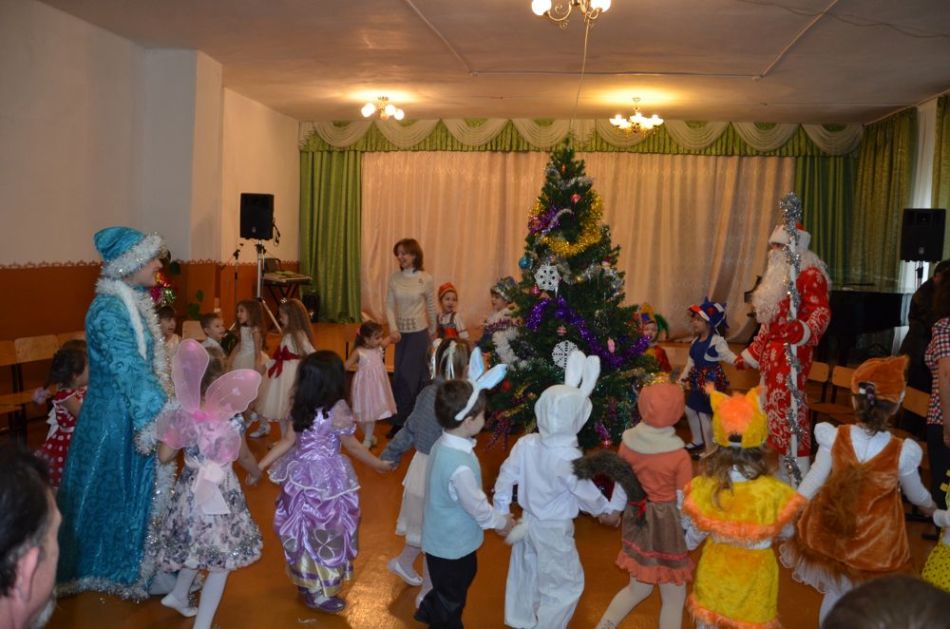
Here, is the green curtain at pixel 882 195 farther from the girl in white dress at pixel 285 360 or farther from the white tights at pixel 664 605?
the white tights at pixel 664 605

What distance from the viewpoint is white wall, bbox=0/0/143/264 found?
276 inches

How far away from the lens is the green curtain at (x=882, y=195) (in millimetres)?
11047

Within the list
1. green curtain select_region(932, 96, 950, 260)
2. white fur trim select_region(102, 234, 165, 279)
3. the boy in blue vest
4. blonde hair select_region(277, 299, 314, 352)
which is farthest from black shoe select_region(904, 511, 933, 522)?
green curtain select_region(932, 96, 950, 260)

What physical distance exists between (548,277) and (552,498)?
86.6 inches

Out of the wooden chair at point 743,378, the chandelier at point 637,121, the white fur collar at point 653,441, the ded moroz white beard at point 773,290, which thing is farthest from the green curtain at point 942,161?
the white fur collar at point 653,441

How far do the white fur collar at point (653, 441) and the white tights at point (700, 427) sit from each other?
333 cm

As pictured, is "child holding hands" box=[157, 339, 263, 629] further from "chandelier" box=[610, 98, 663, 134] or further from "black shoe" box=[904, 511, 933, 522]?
"chandelier" box=[610, 98, 663, 134]

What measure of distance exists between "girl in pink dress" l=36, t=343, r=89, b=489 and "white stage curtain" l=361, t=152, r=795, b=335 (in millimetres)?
10022

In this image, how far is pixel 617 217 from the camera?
555 inches

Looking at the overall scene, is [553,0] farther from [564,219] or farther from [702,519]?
[702,519]

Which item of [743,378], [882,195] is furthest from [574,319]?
[882,195]

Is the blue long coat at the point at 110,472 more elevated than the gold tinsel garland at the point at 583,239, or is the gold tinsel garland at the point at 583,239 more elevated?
the gold tinsel garland at the point at 583,239

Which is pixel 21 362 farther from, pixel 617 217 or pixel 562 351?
pixel 617 217

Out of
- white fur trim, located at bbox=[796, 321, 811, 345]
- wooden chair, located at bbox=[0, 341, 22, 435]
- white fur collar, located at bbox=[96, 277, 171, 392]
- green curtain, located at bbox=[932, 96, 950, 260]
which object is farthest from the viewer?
green curtain, located at bbox=[932, 96, 950, 260]
